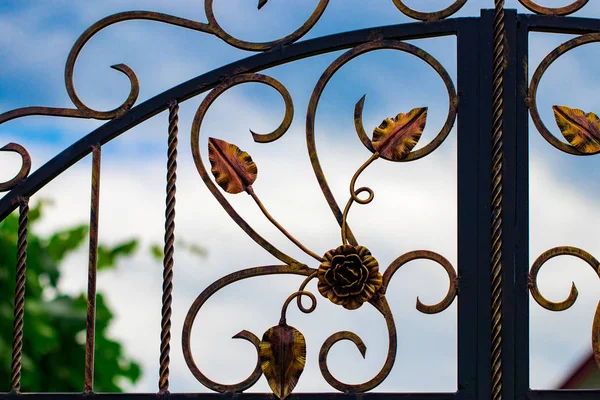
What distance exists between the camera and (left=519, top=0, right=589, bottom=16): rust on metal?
279 cm

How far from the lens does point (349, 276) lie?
2666 millimetres

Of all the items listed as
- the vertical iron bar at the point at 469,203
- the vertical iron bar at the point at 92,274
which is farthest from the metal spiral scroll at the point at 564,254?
the vertical iron bar at the point at 92,274

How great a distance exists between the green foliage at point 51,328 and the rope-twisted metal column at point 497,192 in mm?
6928

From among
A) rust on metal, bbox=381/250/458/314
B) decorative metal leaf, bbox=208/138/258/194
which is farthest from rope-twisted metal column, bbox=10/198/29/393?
rust on metal, bbox=381/250/458/314

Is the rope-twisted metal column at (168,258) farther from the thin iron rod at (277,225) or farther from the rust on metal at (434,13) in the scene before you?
the rust on metal at (434,13)

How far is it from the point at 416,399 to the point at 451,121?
0.63 m

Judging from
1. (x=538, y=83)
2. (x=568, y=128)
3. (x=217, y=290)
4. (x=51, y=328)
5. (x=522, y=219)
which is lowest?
(x=51, y=328)

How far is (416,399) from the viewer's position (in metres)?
2.61

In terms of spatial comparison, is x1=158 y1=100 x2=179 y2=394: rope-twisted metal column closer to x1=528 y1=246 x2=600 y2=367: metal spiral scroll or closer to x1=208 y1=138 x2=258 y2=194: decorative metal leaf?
x1=208 y1=138 x2=258 y2=194: decorative metal leaf

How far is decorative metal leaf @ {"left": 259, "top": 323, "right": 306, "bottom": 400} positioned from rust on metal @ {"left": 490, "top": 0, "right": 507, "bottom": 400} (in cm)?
42

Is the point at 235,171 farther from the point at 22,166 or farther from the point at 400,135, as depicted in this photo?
the point at 22,166

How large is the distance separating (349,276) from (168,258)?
1.35ft

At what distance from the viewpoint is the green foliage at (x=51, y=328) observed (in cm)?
1003

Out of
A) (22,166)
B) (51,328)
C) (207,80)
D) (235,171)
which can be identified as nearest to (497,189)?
(235,171)
